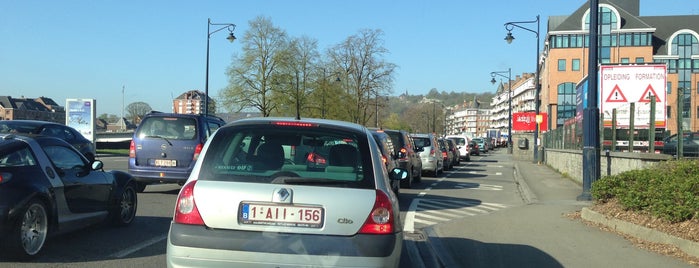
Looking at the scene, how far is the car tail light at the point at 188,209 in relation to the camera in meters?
4.28

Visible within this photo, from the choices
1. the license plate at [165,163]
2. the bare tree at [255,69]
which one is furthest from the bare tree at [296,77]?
the license plate at [165,163]

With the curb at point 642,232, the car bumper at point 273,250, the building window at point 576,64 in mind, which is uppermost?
the building window at point 576,64

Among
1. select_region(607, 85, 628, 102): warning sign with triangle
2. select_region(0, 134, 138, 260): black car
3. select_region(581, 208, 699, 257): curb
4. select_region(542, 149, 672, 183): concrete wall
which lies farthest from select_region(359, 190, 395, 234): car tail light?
select_region(607, 85, 628, 102): warning sign with triangle

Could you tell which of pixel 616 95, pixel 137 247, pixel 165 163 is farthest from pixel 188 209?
pixel 616 95

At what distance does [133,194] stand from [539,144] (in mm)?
33842

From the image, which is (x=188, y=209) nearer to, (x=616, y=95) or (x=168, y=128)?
(x=168, y=128)

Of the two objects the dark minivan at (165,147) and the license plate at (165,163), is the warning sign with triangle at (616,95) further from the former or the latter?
the license plate at (165,163)

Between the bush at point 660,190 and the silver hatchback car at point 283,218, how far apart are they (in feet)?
15.8

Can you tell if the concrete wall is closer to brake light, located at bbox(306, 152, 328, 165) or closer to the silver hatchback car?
brake light, located at bbox(306, 152, 328, 165)

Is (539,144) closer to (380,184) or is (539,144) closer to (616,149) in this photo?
(616,149)

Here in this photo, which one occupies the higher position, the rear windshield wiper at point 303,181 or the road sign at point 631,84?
the road sign at point 631,84

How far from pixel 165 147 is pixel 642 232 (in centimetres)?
894

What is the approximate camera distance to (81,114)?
34.3 m

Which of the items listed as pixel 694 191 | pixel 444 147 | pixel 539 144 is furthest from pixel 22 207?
pixel 539 144
